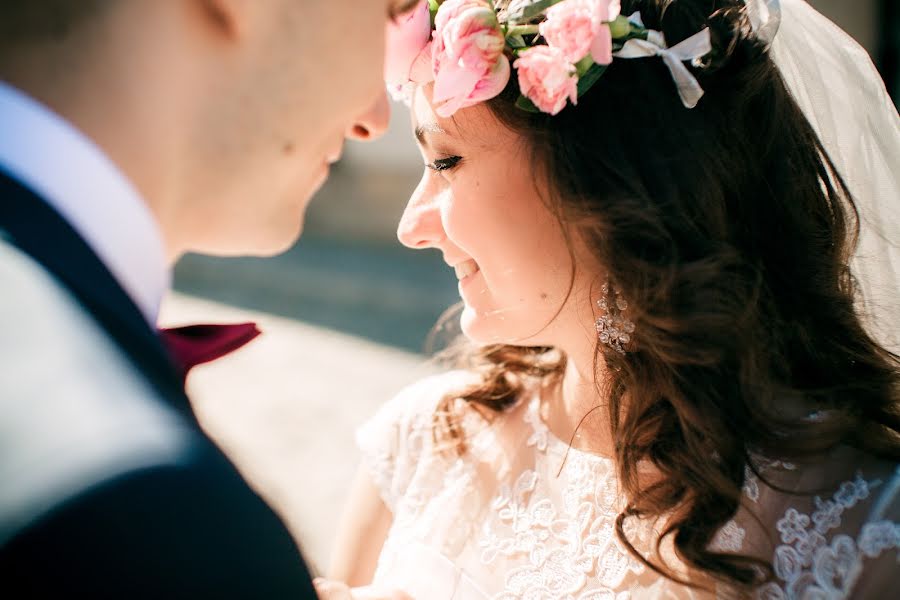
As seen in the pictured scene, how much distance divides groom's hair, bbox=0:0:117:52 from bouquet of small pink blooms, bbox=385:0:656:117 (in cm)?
86

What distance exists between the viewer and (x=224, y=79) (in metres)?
0.80

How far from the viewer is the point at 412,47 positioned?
5.62 ft

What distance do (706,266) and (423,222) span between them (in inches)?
24.4

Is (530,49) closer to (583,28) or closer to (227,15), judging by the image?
(583,28)

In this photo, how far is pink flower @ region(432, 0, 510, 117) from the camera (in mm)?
1572

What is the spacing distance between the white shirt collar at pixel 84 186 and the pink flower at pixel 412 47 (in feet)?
3.44

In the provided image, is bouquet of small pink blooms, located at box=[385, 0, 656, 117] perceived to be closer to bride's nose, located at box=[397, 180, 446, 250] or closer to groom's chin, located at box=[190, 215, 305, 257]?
bride's nose, located at box=[397, 180, 446, 250]

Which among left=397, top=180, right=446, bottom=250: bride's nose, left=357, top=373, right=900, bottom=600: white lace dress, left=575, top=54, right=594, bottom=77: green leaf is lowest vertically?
left=357, top=373, right=900, bottom=600: white lace dress

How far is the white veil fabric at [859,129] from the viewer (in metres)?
1.76

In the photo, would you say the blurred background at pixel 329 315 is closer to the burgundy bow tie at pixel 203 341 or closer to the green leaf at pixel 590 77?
the green leaf at pixel 590 77

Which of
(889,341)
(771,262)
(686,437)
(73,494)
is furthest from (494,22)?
(73,494)

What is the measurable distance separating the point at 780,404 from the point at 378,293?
18.6 feet

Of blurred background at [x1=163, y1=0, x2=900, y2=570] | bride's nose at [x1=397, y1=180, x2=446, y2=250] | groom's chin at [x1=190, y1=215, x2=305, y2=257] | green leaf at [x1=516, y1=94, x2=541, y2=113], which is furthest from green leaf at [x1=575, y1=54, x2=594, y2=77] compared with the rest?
blurred background at [x1=163, y1=0, x2=900, y2=570]

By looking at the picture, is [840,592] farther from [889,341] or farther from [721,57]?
[721,57]
